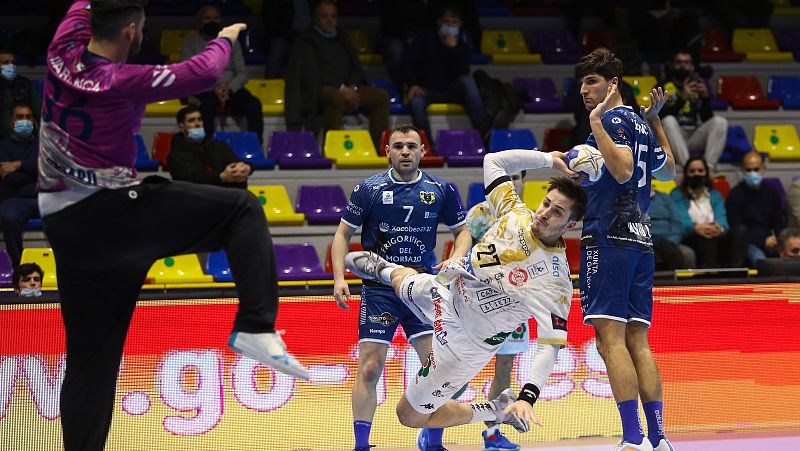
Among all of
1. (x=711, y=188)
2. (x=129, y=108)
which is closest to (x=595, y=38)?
(x=711, y=188)

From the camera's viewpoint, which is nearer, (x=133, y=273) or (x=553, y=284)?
(x=133, y=273)

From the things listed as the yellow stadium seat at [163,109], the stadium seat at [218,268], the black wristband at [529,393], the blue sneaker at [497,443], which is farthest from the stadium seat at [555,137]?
the black wristband at [529,393]

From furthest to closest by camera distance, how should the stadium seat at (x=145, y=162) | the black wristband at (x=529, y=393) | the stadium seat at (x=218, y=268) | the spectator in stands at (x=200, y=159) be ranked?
the stadium seat at (x=145, y=162)
the spectator in stands at (x=200, y=159)
the stadium seat at (x=218, y=268)
the black wristband at (x=529, y=393)

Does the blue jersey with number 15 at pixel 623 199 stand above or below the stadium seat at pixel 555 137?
above

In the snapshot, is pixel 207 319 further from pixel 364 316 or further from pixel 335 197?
pixel 335 197

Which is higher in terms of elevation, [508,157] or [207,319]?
[508,157]

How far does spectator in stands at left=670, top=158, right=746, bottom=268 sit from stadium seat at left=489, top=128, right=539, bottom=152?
182cm

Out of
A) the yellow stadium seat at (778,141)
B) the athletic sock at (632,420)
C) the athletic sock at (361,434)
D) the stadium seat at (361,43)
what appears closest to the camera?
the athletic sock at (632,420)

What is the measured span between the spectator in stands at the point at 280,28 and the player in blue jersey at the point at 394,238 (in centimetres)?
600

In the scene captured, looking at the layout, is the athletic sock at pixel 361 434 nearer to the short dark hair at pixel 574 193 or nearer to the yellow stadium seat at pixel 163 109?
the short dark hair at pixel 574 193

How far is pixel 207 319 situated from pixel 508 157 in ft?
9.04

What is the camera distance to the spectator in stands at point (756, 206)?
466 inches

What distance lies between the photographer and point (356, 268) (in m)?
6.87

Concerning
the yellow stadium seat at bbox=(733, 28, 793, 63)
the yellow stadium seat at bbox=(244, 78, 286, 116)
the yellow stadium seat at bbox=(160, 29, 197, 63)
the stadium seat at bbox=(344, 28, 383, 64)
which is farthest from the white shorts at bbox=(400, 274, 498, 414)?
the yellow stadium seat at bbox=(733, 28, 793, 63)
